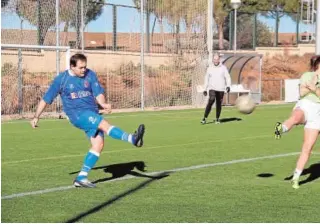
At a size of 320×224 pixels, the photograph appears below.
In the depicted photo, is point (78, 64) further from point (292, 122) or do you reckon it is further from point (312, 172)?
point (312, 172)

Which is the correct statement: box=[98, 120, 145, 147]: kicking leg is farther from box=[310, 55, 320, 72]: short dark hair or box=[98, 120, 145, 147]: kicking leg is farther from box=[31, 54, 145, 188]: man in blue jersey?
box=[310, 55, 320, 72]: short dark hair

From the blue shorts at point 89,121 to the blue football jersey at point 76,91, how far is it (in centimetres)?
7

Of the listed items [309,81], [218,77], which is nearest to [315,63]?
[309,81]

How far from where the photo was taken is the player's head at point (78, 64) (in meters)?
10.1

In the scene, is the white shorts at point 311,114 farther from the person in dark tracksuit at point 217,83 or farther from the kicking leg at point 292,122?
the person in dark tracksuit at point 217,83

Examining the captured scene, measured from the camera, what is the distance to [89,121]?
402 inches

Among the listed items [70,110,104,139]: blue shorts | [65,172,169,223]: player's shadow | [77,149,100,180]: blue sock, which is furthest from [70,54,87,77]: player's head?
[65,172,169,223]: player's shadow

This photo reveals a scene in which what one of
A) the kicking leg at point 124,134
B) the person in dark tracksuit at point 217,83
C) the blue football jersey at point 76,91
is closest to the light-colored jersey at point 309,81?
the kicking leg at point 124,134

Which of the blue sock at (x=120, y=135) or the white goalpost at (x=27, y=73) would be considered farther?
the white goalpost at (x=27, y=73)

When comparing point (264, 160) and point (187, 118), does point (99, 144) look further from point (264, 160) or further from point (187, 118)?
point (187, 118)

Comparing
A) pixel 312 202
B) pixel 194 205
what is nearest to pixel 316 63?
pixel 312 202

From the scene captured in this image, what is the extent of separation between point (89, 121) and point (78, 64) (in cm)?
77

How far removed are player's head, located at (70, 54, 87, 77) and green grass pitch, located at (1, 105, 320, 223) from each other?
60.5 inches

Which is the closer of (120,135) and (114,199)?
(114,199)
